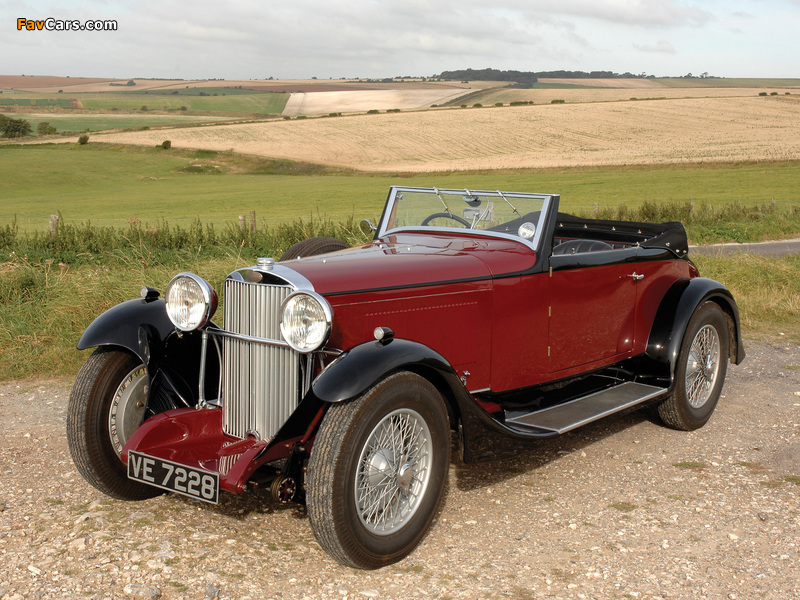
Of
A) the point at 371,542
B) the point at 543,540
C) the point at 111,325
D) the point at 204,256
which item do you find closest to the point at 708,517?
the point at 543,540

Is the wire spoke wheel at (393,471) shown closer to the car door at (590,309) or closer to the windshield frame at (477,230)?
the car door at (590,309)

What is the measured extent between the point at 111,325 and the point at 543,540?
2.64m

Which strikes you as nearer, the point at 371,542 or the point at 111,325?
the point at 371,542

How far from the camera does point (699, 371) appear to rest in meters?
5.70

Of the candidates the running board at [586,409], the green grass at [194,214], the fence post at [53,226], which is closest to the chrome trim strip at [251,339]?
the running board at [586,409]

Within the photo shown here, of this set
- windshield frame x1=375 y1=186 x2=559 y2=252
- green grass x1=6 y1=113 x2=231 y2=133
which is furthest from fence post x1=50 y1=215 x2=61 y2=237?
green grass x1=6 y1=113 x2=231 y2=133

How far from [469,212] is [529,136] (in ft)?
180

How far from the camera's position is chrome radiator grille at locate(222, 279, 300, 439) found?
12.2ft

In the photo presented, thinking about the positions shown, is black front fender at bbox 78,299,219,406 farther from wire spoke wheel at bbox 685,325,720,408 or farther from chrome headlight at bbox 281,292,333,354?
wire spoke wheel at bbox 685,325,720,408

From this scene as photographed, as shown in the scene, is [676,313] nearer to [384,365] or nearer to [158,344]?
[384,365]

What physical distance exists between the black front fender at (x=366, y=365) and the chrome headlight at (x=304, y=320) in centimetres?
16

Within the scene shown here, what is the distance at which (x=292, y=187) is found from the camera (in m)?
40.8

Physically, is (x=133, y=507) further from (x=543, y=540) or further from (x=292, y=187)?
(x=292, y=187)

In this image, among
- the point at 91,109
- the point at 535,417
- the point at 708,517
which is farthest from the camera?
the point at 91,109
